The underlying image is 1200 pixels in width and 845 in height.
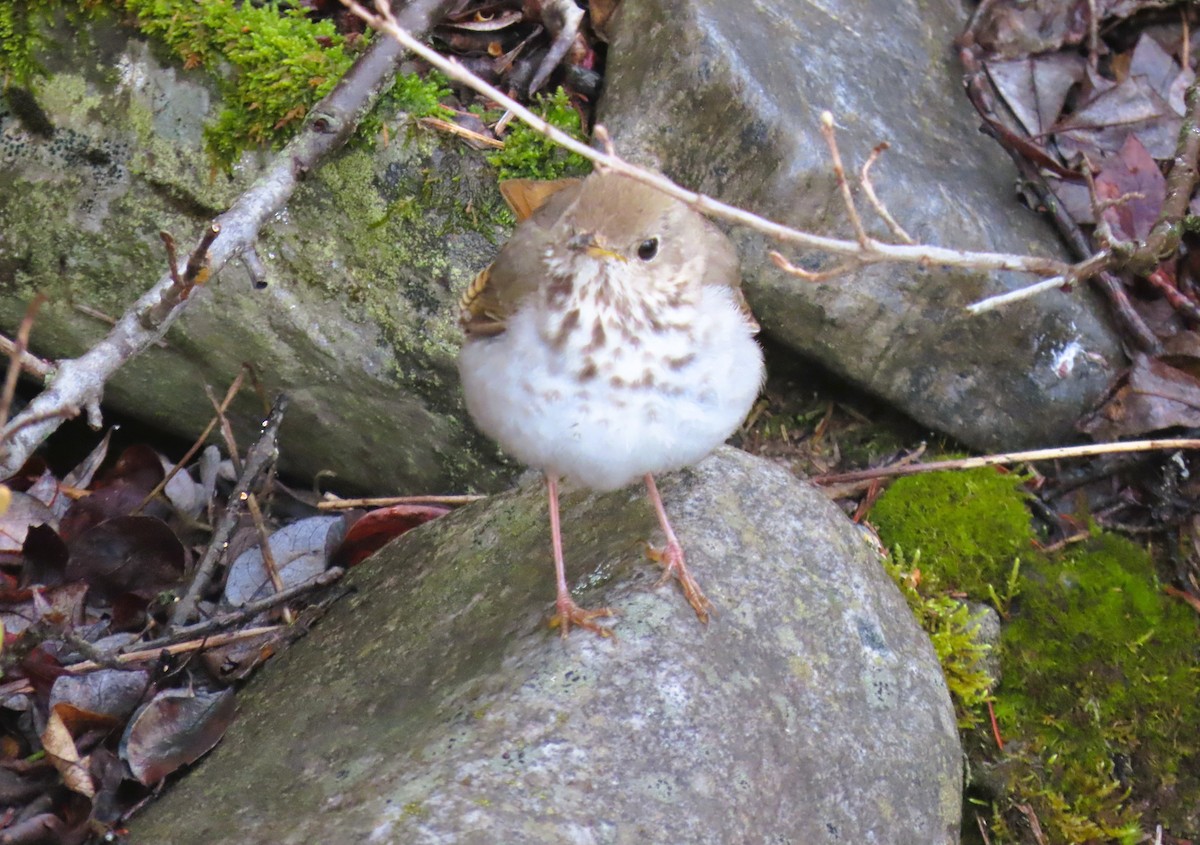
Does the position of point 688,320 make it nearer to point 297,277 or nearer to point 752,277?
point 752,277

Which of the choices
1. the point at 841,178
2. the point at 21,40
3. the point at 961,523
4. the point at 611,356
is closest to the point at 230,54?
the point at 21,40

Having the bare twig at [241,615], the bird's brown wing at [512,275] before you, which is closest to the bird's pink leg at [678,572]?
the bird's brown wing at [512,275]

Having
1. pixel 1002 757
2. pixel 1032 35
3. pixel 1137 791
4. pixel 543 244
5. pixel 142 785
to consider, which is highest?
pixel 543 244

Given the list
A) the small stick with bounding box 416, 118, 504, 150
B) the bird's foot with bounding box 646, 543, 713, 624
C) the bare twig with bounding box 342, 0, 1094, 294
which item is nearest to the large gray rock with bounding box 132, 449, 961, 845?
the bird's foot with bounding box 646, 543, 713, 624

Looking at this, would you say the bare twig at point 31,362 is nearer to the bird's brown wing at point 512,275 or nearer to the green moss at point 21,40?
the bird's brown wing at point 512,275

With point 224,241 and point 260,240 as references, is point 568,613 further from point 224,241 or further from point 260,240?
point 260,240

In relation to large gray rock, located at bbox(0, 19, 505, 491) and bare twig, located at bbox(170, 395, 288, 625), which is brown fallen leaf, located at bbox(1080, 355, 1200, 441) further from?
bare twig, located at bbox(170, 395, 288, 625)

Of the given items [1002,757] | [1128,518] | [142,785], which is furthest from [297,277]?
[1128,518]
